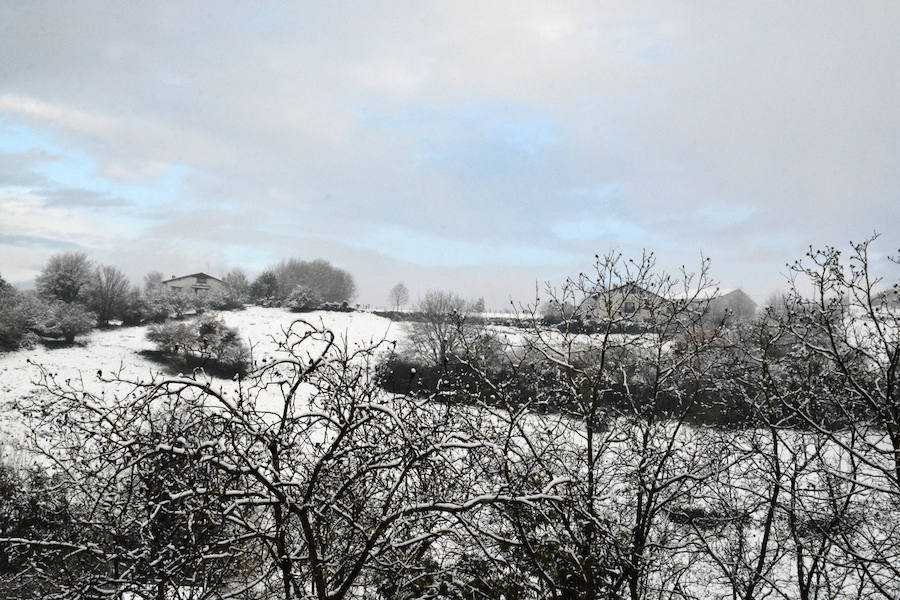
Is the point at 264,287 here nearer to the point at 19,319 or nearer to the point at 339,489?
the point at 19,319

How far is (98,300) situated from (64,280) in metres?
4.79

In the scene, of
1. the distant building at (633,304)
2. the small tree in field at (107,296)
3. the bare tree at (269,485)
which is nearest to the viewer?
the bare tree at (269,485)

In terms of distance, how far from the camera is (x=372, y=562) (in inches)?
143

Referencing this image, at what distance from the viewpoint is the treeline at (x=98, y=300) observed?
91.7ft

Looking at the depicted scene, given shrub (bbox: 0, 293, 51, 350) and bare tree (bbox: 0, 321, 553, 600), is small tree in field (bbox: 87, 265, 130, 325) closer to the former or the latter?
shrub (bbox: 0, 293, 51, 350)

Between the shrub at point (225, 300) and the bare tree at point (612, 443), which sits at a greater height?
the shrub at point (225, 300)

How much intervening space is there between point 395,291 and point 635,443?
5139 cm

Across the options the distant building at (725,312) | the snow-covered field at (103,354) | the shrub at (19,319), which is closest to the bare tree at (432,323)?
the snow-covered field at (103,354)

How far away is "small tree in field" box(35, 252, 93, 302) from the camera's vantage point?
121 feet

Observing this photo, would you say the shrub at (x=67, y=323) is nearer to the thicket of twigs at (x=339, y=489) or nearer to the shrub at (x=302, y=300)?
the shrub at (x=302, y=300)

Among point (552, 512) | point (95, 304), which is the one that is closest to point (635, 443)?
point (552, 512)

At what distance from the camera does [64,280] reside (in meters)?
37.6

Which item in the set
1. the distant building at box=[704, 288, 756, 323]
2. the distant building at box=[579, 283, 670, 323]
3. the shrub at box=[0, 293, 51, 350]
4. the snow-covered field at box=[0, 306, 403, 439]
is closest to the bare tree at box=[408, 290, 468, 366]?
the snow-covered field at box=[0, 306, 403, 439]

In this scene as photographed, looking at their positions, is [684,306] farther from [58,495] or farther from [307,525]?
[58,495]
